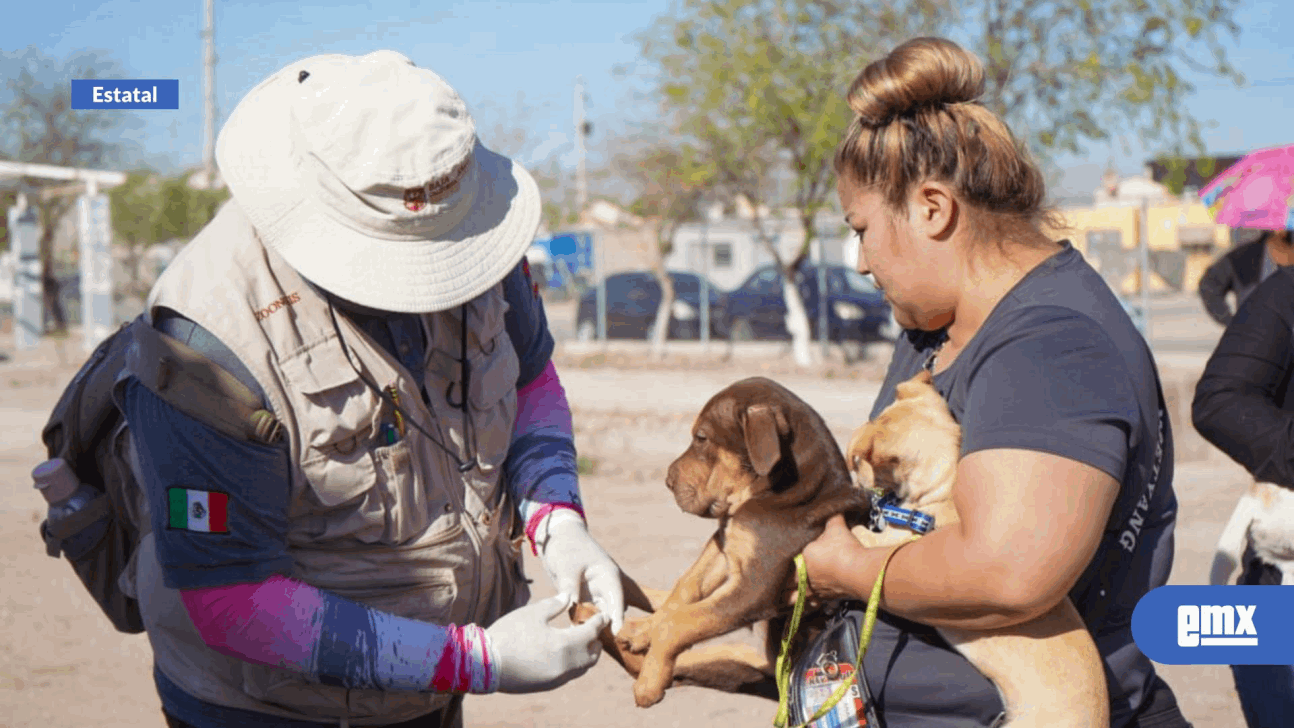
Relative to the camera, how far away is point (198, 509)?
225cm

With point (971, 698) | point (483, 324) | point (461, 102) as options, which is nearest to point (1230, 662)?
point (971, 698)

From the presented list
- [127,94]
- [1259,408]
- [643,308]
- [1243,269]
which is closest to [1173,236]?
[643,308]

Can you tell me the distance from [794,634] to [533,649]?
21.5 inches

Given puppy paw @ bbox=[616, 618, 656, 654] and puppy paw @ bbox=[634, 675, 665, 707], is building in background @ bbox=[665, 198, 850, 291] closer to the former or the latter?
puppy paw @ bbox=[616, 618, 656, 654]

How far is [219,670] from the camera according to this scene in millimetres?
2527

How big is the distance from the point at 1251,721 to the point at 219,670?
9.62ft

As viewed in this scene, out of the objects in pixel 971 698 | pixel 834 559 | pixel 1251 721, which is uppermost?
pixel 834 559

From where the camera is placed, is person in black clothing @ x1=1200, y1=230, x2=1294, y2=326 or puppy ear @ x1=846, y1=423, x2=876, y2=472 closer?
puppy ear @ x1=846, y1=423, x2=876, y2=472

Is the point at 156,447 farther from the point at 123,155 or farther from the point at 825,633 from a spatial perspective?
the point at 123,155

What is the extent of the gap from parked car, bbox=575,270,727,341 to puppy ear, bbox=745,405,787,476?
21.3 meters

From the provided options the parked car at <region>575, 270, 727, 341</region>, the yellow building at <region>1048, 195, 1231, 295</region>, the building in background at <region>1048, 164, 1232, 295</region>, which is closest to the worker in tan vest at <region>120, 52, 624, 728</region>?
the parked car at <region>575, 270, 727, 341</region>

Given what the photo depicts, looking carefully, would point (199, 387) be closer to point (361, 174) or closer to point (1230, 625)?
point (361, 174)

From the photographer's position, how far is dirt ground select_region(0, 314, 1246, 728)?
5.70 metres

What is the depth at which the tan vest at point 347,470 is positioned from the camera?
2.35 m
